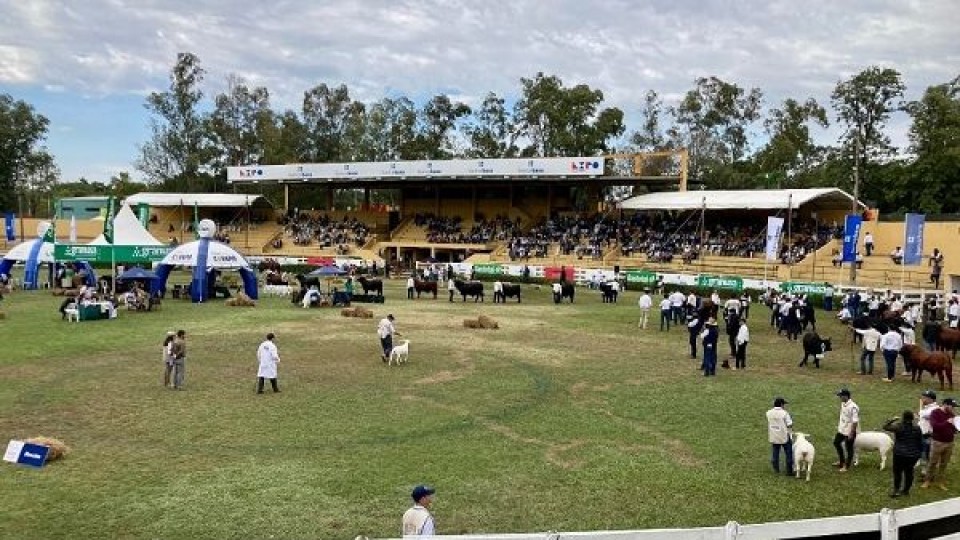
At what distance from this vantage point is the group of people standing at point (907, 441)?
11.2m

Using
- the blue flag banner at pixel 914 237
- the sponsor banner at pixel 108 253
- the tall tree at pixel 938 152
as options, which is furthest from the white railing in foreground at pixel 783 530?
the tall tree at pixel 938 152

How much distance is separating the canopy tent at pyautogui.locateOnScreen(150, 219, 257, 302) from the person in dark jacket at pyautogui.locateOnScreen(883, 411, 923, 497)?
92.2ft

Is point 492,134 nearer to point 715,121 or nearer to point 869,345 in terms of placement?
point 715,121

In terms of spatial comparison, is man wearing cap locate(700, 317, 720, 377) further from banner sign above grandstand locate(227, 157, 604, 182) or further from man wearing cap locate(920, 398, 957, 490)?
banner sign above grandstand locate(227, 157, 604, 182)

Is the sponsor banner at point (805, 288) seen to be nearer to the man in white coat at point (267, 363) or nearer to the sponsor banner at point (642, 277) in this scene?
the sponsor banner at point (642, 277)

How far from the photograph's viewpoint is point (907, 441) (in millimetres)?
11039

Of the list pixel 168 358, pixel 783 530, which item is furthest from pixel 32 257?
pixel 783 530

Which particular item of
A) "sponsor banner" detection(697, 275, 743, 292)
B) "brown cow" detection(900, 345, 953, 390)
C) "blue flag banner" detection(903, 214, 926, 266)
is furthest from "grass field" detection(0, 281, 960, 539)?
"sponsor banner" detection(697, 275, 743, 292)

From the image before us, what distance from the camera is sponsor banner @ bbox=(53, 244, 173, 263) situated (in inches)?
1415

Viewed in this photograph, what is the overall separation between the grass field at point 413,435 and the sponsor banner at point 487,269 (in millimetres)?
24600

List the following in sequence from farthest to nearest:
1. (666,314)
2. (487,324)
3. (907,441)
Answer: (666,314) < (487,324) < (907,441)

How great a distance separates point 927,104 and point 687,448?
51.2m

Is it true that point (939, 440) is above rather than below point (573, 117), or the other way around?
below

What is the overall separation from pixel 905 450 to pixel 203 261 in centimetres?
2909
